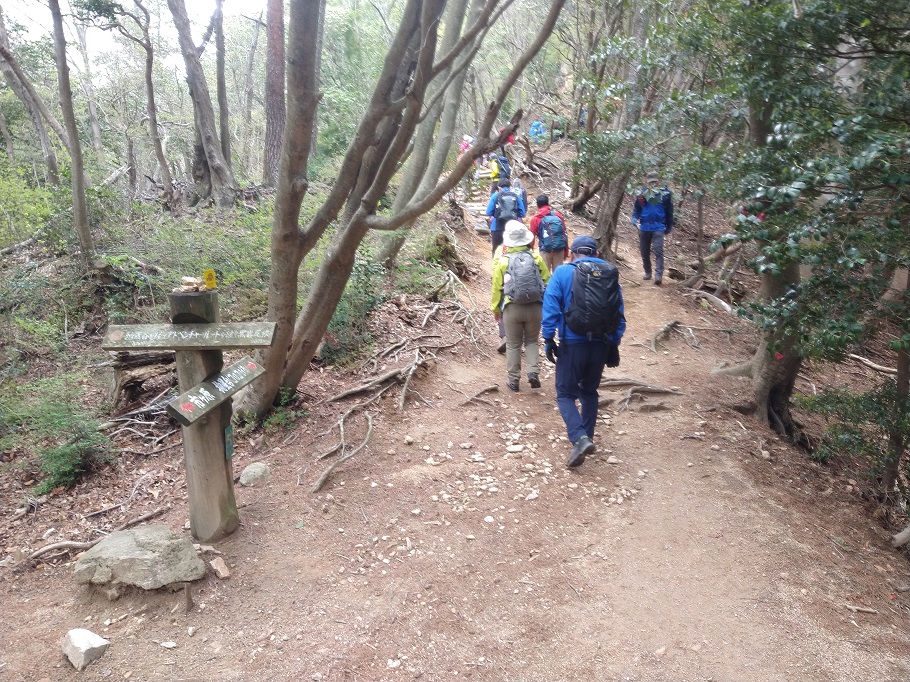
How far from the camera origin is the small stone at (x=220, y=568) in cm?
390

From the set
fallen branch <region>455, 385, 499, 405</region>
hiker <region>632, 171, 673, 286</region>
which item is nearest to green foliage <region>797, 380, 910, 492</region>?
fallen branch <region>455, 385, 499, 405</region>

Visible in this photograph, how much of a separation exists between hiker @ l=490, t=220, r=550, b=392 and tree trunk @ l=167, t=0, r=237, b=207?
7.86 m

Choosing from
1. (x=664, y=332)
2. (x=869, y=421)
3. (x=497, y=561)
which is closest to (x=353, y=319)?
(x=497, y=561)

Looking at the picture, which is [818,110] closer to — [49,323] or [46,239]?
[49,323]

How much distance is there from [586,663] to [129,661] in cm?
257

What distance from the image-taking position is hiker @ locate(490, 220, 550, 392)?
20.7ft

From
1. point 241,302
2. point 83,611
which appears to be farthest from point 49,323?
point 83,611

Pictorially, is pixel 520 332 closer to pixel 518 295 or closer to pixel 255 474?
pixel 518 295

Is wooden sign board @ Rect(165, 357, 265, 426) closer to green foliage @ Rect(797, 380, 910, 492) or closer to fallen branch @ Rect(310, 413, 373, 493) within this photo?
fallen branch @ Rect(310, 413, 373, 493)

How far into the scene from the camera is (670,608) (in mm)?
3717

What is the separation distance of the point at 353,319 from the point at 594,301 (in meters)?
3.51

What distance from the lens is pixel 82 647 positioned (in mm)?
3211

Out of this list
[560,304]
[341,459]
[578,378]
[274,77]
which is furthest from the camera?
[274,77]

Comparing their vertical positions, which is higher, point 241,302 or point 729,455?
point 241,302
